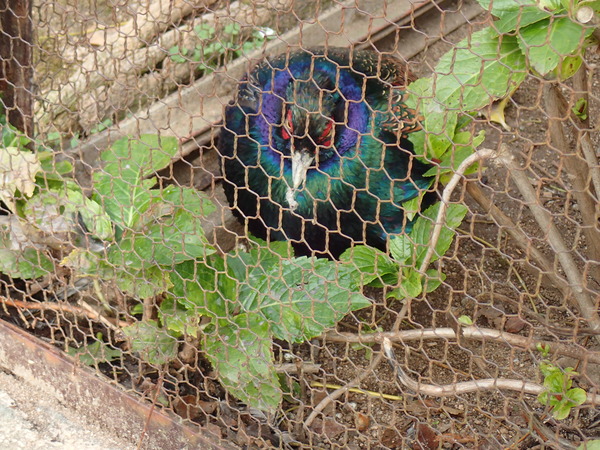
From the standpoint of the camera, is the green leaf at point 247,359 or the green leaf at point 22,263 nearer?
the green leaf at point 247,359

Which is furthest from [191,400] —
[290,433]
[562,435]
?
[562,435]

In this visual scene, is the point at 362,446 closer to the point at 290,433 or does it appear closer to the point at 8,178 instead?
the point at 290,433

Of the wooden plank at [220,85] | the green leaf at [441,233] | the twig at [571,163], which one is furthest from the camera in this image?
the wooden plank at [220,85]

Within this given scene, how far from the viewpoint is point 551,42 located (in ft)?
4.78

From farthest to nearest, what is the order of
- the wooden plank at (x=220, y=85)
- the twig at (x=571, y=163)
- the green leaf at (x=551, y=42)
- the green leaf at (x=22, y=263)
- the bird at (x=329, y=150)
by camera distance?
the wooden plank at (x=220, y=85)
the bird at (x=329, y=150)
the green leaf at (x=22, y=263)
the twig at (x=571, y=163)
the green leaf at (x=551, y=42)

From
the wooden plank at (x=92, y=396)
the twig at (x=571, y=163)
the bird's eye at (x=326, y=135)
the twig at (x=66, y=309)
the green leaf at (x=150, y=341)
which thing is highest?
the twig at (x=571, y=163)

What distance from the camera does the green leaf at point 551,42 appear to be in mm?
1433

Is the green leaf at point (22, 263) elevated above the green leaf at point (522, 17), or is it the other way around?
the green leaf at point (522, 17)

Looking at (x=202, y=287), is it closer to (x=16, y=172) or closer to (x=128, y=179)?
(x=128, y=179)

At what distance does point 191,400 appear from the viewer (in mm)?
2307

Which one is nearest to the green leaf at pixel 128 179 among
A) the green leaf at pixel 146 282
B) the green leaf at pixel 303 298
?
the green leaf at pixel 146 282

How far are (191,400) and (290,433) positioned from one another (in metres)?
0.32

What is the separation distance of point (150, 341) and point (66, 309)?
1.11ft

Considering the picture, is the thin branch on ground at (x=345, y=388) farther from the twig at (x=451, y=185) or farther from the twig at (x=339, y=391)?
the twig at (x=451, y=185)
